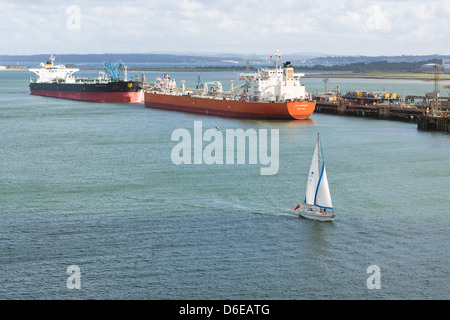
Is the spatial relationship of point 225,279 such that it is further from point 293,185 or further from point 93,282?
point 293,185

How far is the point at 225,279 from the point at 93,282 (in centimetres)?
421

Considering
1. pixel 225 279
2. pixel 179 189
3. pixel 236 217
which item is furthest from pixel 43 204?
pixel 225 279

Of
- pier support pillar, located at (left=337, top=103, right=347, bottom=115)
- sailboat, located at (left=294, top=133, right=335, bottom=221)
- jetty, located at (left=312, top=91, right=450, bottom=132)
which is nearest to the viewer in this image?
sailboat, located at (left=294, top=133, right=335, bottom=221)

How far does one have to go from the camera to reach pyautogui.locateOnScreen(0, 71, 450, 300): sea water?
64.4ft

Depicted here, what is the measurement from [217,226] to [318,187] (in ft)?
16.2

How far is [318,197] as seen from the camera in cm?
2642

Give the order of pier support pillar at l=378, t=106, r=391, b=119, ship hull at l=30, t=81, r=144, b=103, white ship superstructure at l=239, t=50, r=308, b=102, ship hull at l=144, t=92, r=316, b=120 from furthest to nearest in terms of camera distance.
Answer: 1. ship hull at l=30, t=81, r=144, b=103
2. pier support pillar at l=378, t=106, r=391, b=119
3. white ship superstructure at l=239, t=50, r=308, b=102
4. ship hull at l=144, t=92, r=316, b=120

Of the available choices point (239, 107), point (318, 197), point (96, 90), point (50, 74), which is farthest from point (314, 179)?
point (50, 74)

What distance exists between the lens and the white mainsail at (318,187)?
26.2 meters
